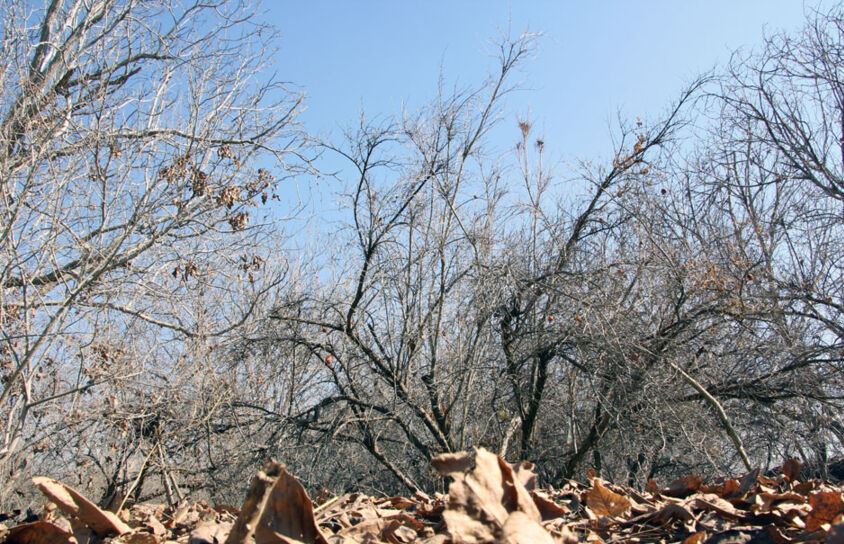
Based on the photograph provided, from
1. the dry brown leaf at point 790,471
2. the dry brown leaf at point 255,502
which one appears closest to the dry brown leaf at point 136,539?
the dry brown leaf at point 255,502

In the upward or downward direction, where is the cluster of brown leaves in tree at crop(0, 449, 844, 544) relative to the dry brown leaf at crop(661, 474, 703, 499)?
downward

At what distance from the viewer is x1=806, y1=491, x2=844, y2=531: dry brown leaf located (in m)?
1.57

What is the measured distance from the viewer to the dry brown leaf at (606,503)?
199 centimetres

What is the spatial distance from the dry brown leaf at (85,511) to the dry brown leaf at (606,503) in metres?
1.24

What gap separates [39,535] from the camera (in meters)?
1.74

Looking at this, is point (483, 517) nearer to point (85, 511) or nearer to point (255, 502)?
point (255, 502)

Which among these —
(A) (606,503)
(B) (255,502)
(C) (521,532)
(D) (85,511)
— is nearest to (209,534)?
(D) (85,511)

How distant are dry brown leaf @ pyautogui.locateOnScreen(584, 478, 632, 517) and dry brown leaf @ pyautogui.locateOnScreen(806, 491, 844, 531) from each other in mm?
501

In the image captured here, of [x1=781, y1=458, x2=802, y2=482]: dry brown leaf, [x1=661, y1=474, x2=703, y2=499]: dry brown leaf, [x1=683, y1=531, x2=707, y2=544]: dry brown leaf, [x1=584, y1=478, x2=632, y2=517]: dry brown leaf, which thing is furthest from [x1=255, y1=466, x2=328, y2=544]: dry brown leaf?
[x1=781, y1=458, x2=802, y2=482]: dry brown leaf

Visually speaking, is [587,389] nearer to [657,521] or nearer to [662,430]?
[662,430]

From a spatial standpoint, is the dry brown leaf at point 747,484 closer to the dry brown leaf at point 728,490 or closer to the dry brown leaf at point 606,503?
the dry brown leaf at point 728,490

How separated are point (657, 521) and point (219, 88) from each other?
7.49 meters

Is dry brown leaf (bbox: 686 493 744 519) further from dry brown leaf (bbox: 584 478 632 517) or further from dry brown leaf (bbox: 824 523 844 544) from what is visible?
dry brown leaf (bbox: 824 523 844 544)

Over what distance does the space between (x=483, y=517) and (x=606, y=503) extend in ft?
2.37
